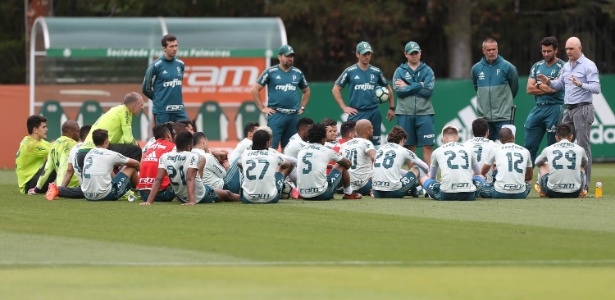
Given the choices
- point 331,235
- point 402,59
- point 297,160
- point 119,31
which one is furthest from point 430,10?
point 331,235

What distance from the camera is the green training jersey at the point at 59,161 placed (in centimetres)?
1994

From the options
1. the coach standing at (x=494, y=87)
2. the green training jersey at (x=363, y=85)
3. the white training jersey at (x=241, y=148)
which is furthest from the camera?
the green training jersey at (x=363, y=85)

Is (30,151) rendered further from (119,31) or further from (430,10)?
(430,10)

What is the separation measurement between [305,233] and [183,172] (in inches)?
149

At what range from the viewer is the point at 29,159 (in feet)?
68.5

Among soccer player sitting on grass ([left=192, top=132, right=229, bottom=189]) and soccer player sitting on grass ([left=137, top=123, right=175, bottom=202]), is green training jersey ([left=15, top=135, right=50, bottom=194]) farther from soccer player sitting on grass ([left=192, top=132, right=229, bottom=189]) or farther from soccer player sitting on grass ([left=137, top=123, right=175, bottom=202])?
soccer player sitting on grass ([left=192, top=132, right=229, bottom=189])

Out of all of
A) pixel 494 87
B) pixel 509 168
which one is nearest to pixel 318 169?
pixel 509 168

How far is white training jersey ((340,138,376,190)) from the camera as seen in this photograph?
64.0ft

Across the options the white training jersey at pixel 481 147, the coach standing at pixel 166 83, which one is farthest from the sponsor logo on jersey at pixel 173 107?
the white training jersey at pixel 481 147

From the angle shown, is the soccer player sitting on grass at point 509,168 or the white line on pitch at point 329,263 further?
the soccer player sitting on grass at point 509,168

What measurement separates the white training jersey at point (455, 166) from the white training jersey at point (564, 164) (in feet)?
3.57

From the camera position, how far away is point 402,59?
37219 mm

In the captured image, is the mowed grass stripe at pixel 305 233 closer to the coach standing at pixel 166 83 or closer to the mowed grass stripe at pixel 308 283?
the mowed grass stripe at pixel 308 283

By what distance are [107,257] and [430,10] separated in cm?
2603
